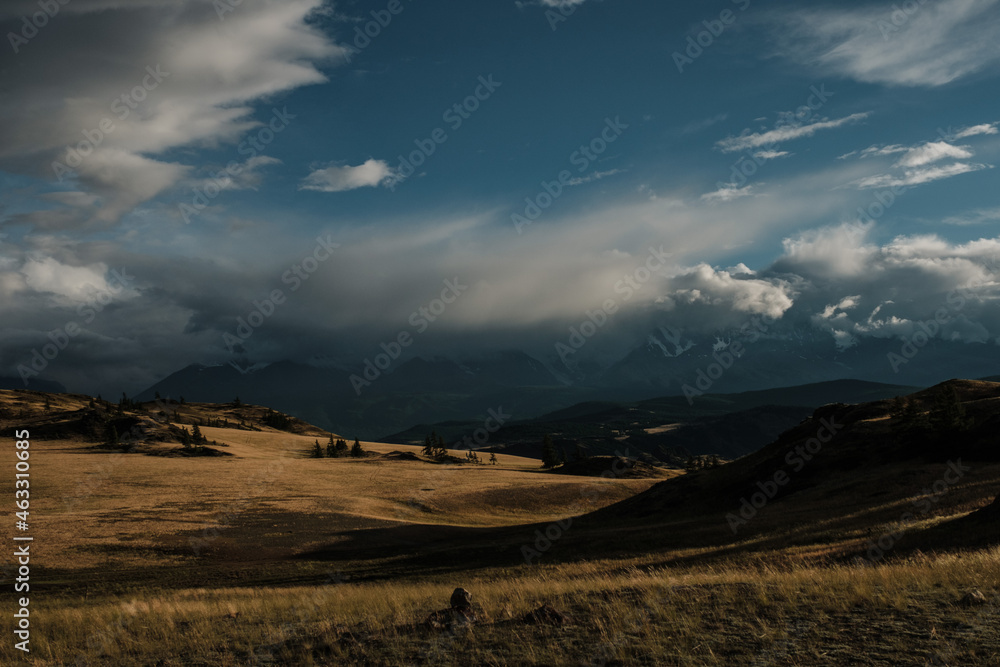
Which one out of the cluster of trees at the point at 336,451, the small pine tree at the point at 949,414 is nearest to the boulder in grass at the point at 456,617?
the small pine tree at the point at 949,414

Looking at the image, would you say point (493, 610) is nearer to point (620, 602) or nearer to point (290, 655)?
point (620, 602)

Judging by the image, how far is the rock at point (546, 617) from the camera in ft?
39.4

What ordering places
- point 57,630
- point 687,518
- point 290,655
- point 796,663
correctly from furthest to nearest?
point 687,518
point 57,630
point 290,655
point 796,663

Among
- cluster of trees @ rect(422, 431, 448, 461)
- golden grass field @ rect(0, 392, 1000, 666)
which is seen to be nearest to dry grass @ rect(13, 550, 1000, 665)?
golden grass field @ rect(0, 392, 1000, 666)

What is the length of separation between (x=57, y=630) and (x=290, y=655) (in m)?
9.31

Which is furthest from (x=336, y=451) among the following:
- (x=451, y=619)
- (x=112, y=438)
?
(x=451, y=619)

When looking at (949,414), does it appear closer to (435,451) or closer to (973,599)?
(973,599)

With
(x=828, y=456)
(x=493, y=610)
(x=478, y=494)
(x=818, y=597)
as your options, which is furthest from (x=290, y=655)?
(x=478, y=494)

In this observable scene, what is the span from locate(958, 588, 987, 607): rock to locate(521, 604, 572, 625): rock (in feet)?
24.5

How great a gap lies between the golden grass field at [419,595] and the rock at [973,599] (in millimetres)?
169

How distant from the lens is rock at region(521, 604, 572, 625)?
12.0 meters

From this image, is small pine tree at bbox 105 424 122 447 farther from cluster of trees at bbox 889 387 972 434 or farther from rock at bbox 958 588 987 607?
rock at bbox 958 588 987 607

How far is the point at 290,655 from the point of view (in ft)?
37.9

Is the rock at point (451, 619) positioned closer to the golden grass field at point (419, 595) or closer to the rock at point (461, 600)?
the rock at point (461, 600)
